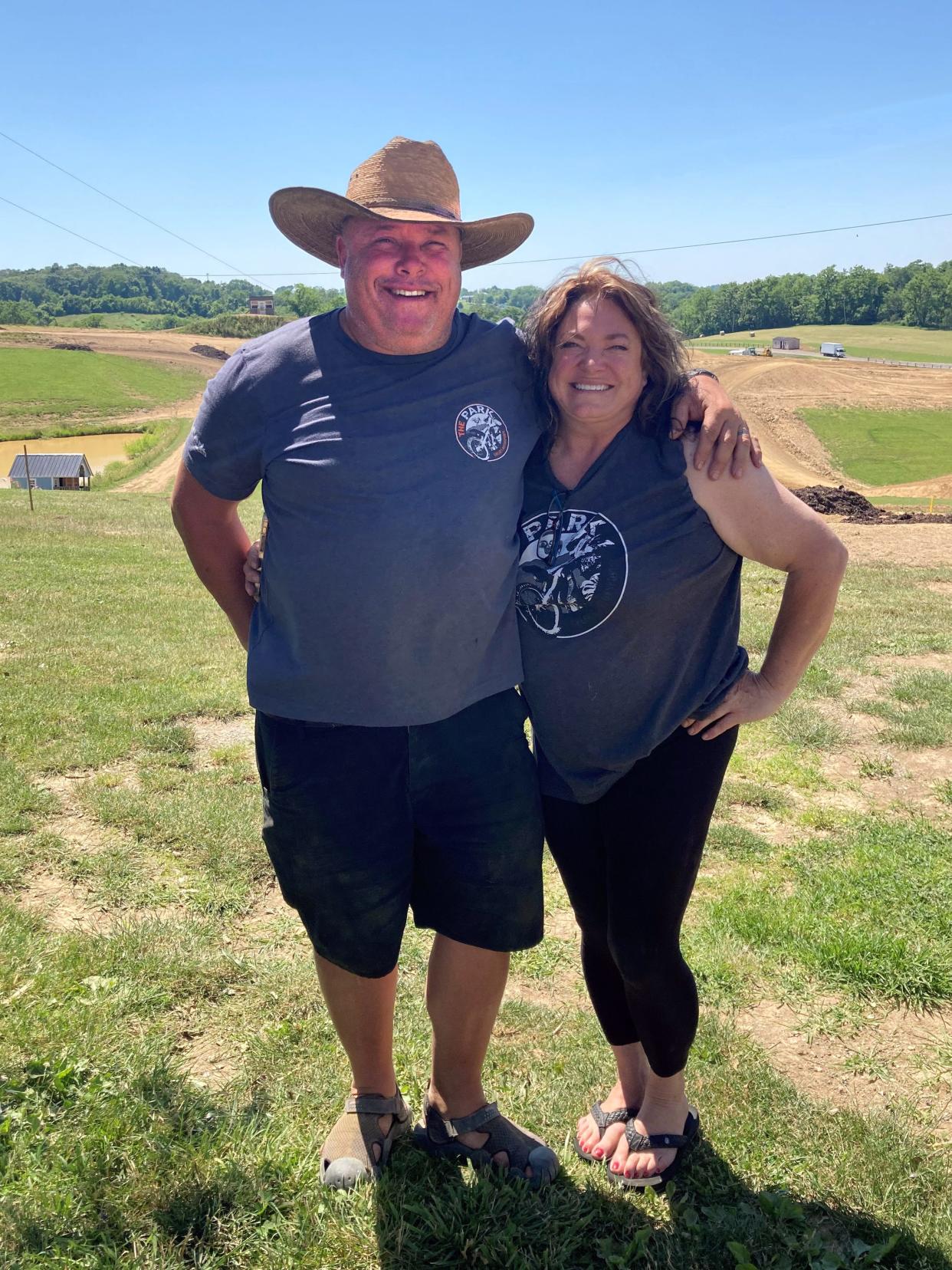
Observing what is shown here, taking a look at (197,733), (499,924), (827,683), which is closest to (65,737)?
(197,733)

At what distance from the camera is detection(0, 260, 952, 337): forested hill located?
117 meters

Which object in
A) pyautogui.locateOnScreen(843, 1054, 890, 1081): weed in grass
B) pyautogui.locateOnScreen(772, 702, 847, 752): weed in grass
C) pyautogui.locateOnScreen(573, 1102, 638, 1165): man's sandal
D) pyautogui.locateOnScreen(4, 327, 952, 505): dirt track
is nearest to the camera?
pyautogui.locateOnScreen(573, 1102, 638, 1165): man's sandal

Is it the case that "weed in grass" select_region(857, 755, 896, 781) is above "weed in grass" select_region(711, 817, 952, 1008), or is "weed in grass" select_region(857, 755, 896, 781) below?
below

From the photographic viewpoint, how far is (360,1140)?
242 centimetres

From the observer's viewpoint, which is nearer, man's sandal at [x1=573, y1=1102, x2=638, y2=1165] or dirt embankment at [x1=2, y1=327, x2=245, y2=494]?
man's sandal at [x1=573, y1=1102, x2=638, y2=1165]

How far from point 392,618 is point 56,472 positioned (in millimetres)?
39211

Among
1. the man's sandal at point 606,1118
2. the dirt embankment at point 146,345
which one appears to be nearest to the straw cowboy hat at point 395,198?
the man's sandal at point 606,1118

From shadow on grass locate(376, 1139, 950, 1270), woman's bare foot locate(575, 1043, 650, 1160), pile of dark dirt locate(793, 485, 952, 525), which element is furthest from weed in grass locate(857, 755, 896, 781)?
pile of dark dirt locate(793, 485, 952, 525)

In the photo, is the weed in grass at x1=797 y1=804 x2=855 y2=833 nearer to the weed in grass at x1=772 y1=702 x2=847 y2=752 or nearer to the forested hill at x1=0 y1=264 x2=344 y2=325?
the weed in grass at x1=772 y1=702 x2=847 y2=752

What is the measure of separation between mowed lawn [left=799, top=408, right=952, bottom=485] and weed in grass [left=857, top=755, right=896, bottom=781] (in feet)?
115

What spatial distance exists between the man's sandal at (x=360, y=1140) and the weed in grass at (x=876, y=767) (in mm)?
3285

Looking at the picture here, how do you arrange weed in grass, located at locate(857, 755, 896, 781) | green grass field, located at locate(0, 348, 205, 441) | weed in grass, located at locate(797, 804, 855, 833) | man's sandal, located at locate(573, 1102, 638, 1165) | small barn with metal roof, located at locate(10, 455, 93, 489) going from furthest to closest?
green grass field, located at locate(0, 348, 205, 441)
small barn with metal roof, located at locate(10, 455, 93, 489)
weed in grass, located at locate(857, 755, 896, 781)
weed in grass, located at locate(797, 804, 855, 833)
man's sandal, located at locate(573, 1102, 638, 1165)

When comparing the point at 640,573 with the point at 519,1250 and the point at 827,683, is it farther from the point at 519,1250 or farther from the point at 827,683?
the point at 827,683

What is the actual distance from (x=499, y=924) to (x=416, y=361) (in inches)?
53.5
